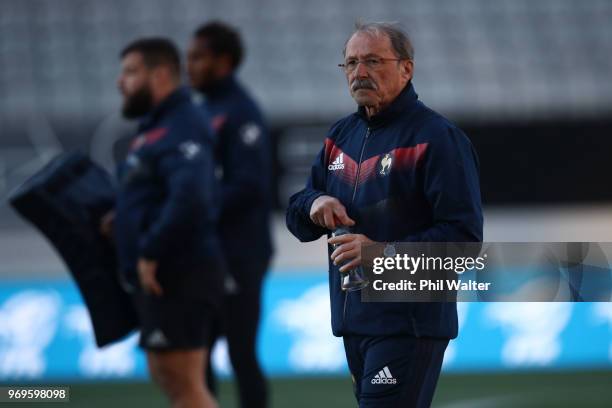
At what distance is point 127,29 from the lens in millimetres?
10312

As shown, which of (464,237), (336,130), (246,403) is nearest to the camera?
(464,237)

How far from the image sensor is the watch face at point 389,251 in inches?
125

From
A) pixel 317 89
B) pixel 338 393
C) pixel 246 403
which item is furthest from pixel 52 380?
pixel 317 89

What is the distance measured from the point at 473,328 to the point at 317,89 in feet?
10.0

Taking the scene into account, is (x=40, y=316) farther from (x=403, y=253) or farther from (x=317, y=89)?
(x=403, y=253)

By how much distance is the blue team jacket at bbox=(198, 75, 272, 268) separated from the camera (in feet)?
17.2

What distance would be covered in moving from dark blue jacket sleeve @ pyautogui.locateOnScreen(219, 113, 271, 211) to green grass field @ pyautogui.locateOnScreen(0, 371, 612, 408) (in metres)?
1.58

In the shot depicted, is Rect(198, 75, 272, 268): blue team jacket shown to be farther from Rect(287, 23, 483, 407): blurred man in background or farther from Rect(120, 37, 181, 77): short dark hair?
Rect(287, 23, 483, 407): blurred man in background

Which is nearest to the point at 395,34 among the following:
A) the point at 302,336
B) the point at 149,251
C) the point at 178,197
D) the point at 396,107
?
the point at 396,107

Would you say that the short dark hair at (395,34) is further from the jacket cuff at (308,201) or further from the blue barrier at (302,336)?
the blue barrier at (302,336)

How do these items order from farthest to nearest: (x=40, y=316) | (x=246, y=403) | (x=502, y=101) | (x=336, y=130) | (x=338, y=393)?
(x=502, y=101) < (x=40, y=316) < (x=338, y=393) < (x=246, y=403) < (x=336, y=130)

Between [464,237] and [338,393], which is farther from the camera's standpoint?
[338,393]

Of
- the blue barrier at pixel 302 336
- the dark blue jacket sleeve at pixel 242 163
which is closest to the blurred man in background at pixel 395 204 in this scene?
the dark blue jacket sleeve at pixel 242 163

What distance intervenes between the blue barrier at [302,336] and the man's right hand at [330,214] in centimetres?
427
